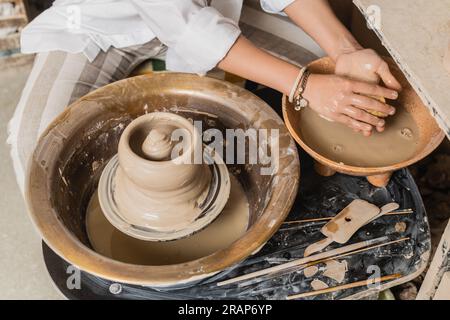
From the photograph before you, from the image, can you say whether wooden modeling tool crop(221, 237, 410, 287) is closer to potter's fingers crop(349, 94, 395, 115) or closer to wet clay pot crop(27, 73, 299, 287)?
wet clay pot crop(27, 73, 299, 287)

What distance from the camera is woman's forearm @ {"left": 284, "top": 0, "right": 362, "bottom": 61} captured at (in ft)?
6.05

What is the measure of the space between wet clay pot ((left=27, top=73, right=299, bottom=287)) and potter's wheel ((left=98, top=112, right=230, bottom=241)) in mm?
116

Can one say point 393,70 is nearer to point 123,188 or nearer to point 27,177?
point 123,188

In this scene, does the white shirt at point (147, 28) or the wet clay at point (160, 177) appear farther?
the white shirt at point (147, 28)

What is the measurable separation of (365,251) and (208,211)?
1.56 feet

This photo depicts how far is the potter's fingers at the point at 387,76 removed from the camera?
1683mm

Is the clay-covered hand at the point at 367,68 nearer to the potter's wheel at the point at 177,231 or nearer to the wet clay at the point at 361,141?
the wet clay at the point at 361,141

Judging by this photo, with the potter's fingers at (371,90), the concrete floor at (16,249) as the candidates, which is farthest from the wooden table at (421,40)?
the concrete floor at (16,249)

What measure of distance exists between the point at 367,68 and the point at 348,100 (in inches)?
5.5

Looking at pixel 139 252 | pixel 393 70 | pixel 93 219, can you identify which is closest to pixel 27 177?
pixel 93 219

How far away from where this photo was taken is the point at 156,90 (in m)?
1.81

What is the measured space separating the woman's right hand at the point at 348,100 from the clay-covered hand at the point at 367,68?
7 cm

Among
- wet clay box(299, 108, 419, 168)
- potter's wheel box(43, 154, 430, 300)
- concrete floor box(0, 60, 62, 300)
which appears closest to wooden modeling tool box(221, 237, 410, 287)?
potter's wheel box(43, 154, 430, 300)

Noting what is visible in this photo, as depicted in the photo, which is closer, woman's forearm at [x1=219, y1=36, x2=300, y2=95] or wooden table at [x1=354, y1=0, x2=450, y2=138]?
wooden table at [x1=354, y1=0, x2=450, y2=138]
